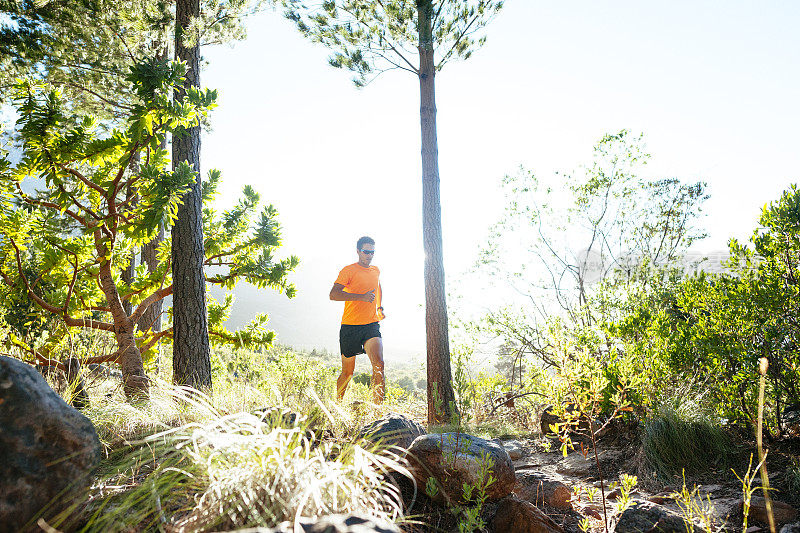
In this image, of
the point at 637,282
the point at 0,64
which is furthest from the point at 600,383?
the point at 0,64

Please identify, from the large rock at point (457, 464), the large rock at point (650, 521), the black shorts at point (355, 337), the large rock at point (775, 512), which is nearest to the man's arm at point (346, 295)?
the black shorts at point (355, 337)

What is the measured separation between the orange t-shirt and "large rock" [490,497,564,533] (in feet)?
11.0

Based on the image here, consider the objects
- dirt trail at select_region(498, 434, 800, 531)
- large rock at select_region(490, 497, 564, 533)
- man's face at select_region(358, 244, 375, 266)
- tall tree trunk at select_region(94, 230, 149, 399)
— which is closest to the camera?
large rock at select_region(490, 497, 564, 533)

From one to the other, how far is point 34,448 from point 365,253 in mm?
4430

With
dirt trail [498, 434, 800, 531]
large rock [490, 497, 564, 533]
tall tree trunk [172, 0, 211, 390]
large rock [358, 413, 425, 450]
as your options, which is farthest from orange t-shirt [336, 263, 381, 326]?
large rock [490, 497, 564, 533]

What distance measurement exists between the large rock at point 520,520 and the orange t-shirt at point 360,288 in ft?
11.0

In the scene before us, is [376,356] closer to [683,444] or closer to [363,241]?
[363,241]

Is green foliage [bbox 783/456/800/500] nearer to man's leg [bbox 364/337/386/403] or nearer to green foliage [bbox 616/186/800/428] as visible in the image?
green foliage [bbox 616/186/800/428]

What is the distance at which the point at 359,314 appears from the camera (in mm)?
5676

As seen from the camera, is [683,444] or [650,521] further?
[683,444]

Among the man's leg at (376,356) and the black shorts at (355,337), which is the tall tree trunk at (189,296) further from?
the man's leg at (376,356)

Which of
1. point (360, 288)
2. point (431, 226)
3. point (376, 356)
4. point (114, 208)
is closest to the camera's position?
point (114, 208)

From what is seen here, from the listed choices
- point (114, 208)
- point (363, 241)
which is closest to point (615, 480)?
point (363, 241)

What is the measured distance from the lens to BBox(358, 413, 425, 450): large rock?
8.85ft
